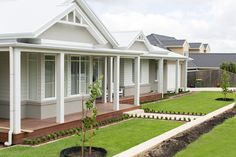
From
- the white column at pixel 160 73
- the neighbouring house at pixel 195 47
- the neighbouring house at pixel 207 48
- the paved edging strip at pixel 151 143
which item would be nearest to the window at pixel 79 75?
the paved edging strip at pixel 151 143

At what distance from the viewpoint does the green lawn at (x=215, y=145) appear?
10.4m

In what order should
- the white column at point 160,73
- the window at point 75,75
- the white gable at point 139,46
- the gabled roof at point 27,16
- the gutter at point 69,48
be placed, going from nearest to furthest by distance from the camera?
1. the gutter at point 69,48
2. the gabled roof at point 27,16
3. the window at point 75,75
4. the white gable at point 139,46
5. the white column at point 160,73

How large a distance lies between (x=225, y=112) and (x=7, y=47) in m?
11.7

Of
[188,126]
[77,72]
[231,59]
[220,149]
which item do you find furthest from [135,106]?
[231,59]

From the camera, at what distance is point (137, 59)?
19.6 meters

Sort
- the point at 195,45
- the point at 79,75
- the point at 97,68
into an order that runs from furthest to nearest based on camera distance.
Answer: the point at 195,45, the point at 97,68, the point at 79,75

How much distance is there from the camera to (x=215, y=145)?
11406 millimetres

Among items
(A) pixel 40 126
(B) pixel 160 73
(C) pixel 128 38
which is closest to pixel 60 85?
(A) pixel 40 126

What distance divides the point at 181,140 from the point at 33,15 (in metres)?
7.76

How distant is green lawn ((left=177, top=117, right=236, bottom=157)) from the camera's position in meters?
10.4

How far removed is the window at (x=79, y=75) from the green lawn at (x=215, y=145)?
6281 mm

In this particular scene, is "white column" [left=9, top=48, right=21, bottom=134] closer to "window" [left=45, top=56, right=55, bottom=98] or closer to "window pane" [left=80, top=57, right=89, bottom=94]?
"window" [left=45, top=56, right=55, bottom=98]

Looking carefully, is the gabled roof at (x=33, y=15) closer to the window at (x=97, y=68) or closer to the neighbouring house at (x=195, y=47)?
the window at (x=97, y=68)

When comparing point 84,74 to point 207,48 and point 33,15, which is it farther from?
point 207,48
